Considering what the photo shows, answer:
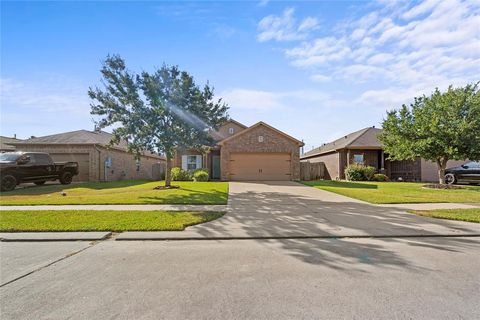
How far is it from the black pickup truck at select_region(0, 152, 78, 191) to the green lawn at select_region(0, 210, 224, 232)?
25.5 ft

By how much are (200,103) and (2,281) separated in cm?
1137

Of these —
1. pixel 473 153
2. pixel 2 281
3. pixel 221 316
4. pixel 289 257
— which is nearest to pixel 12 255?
pixel 2 281

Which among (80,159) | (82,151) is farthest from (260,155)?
(80,159)

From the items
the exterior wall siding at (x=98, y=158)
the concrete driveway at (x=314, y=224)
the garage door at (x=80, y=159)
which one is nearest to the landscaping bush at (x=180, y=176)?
the exterior wall siding at (x=98, y=158)

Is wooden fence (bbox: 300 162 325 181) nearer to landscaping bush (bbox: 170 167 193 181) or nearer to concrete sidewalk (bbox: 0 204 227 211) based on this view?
landscaping bush (bbox: 170 167 193 181)

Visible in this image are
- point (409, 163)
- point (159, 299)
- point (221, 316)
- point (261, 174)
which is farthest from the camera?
point (409, 163)

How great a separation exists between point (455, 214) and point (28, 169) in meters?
19.8

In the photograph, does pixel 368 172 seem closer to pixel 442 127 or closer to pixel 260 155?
pixel 442 127

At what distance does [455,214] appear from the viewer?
809 cm

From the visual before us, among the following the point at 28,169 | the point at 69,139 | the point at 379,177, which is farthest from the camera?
the point at 379,177

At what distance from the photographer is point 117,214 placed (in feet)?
25.5

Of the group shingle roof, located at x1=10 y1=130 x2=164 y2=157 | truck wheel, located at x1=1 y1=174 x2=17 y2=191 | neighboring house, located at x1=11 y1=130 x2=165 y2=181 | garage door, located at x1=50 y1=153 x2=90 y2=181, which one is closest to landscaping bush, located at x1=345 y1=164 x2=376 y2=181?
neighboring house, located at x1=11 y1=130 x2=165 y2=181

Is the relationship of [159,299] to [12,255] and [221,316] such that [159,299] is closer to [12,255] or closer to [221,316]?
[221,316]

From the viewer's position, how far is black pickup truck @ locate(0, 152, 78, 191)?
13935 mm
